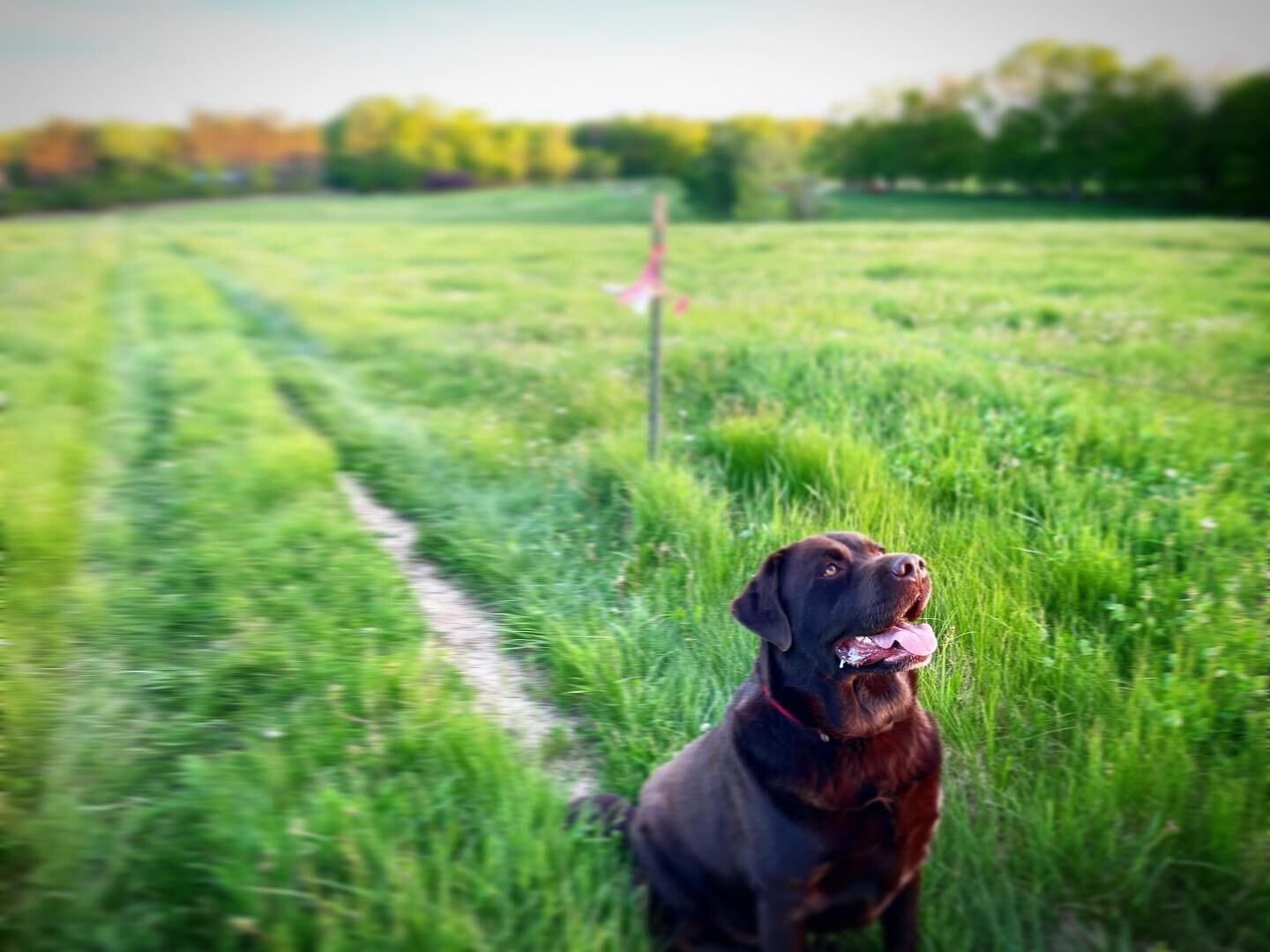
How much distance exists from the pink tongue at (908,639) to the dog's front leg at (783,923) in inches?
27.2

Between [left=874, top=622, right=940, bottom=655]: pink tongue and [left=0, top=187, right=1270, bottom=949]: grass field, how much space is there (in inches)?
28.6

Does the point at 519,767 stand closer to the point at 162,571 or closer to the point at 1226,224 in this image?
the point at 162,571

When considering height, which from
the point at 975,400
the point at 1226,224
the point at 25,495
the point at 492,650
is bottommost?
the point at 492,650

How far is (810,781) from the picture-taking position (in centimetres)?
229

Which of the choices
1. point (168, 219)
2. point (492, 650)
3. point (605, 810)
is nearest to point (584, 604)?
point (492, 650)

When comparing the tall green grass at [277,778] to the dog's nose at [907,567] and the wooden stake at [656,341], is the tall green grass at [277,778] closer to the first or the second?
the dog's nose at [907,567]

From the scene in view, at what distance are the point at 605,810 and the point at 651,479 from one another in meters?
2.58

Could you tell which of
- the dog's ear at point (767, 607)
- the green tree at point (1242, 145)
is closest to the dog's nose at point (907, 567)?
the dog's ear at point (767, 607)

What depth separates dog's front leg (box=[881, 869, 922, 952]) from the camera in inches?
93.7

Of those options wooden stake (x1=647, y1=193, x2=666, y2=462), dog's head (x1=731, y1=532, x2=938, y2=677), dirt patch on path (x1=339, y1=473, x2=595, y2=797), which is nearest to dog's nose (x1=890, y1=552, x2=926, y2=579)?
dog's head (x1=731, y1=532, x2=938, y2=677)

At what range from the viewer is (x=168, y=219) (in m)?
28.5

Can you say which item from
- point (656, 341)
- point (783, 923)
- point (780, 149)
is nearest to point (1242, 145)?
point (780, 149)

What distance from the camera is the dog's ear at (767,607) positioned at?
2.45 m

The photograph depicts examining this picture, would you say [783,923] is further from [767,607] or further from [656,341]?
[656,341]
